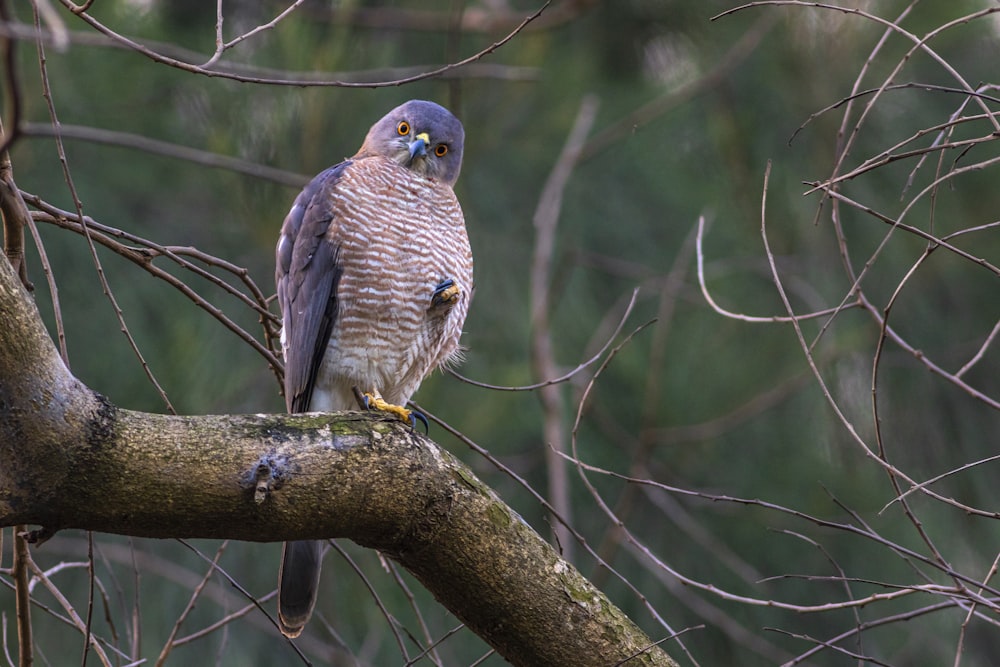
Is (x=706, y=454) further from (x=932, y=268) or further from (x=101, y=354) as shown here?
(x=101, y=354)

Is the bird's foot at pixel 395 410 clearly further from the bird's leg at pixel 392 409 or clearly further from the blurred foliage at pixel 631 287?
the blurred foliage at pixel 631 287

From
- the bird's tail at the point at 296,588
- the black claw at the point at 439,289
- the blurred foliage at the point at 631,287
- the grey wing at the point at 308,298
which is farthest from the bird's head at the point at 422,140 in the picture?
the bird's tail at the point at 296,588

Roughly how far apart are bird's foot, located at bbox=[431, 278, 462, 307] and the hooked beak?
59 centimetres

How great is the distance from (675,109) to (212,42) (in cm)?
286

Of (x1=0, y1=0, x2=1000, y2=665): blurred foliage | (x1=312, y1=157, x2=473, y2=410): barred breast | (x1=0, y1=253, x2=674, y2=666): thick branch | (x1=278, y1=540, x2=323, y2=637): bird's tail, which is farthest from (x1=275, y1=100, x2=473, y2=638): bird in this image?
(x1=0, y1=0, x2=1000, y2=665): blurred foliage

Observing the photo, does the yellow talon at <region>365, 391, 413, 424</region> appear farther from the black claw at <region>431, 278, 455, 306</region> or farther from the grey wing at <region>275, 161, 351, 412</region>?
the black claw at <region>431, 278, 455, 306</region>

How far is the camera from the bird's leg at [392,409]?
108 inches

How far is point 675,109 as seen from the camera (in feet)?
22.3

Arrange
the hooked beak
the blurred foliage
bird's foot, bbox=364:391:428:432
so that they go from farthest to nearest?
the blurred foliage, the hooked beak, bird's foot, bbox=364:391:428:432

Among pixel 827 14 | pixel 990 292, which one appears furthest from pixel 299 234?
pixel 990 292

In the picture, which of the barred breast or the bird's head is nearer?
the barred breast

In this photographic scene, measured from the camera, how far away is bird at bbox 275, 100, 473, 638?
3.18 m

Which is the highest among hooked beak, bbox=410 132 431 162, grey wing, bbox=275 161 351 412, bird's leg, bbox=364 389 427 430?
hooked beak, bbox=410 132 431 162

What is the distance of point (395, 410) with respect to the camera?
281 centimetres
